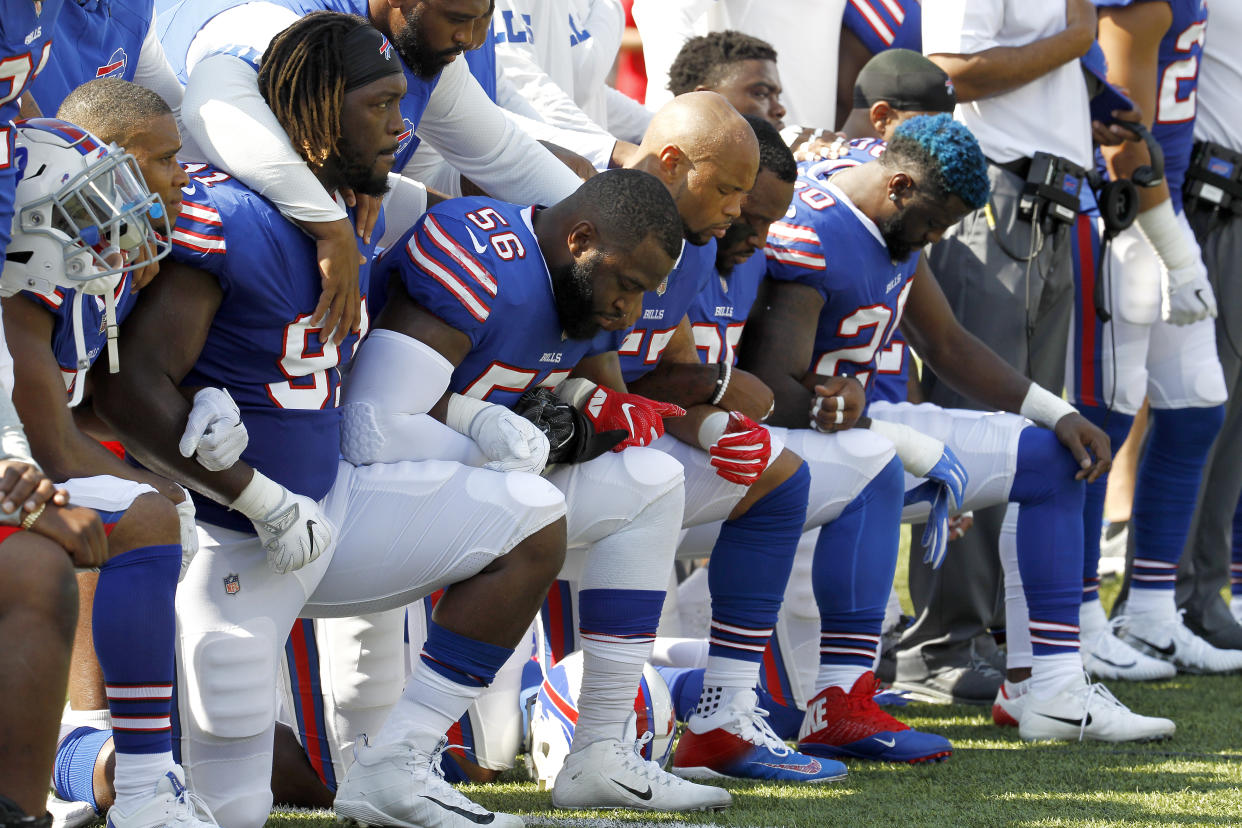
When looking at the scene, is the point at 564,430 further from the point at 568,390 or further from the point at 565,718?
the point at 565,718

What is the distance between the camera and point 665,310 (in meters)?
3.51

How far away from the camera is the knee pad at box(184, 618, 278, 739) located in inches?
103

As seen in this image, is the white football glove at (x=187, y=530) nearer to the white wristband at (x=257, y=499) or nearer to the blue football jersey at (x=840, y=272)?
the white wristband at (x=257, y=499)

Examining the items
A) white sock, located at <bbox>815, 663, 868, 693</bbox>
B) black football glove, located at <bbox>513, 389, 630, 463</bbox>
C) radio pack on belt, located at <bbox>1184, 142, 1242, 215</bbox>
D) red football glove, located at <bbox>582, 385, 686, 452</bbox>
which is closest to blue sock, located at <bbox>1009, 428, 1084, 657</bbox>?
white sock, located at <bbox>815, 663, 868, 693</bbox>

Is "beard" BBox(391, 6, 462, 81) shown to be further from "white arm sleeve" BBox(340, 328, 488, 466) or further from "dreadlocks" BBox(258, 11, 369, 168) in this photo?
"white arm sleeve" BBox(340, 328, 488, 466)

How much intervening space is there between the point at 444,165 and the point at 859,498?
1.30 m

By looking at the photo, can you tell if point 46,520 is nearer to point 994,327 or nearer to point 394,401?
point 394,401

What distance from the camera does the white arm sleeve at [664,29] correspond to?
486 centimetres

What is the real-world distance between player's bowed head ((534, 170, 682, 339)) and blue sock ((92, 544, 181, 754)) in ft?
3.41

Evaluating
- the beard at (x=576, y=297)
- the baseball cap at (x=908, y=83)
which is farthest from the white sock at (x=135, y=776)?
the baseball cap at (x=908, y=83)

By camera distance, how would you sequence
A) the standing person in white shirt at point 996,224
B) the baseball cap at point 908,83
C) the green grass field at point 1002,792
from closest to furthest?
the green grass field at point 1002,792 < the baseball cap at point 908,83 < the standing person in white shirt at point 996,224

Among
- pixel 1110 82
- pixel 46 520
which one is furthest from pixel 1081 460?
pixel 46 520

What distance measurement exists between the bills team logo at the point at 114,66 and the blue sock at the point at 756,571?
161cm

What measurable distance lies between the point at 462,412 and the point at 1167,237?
2933mm
